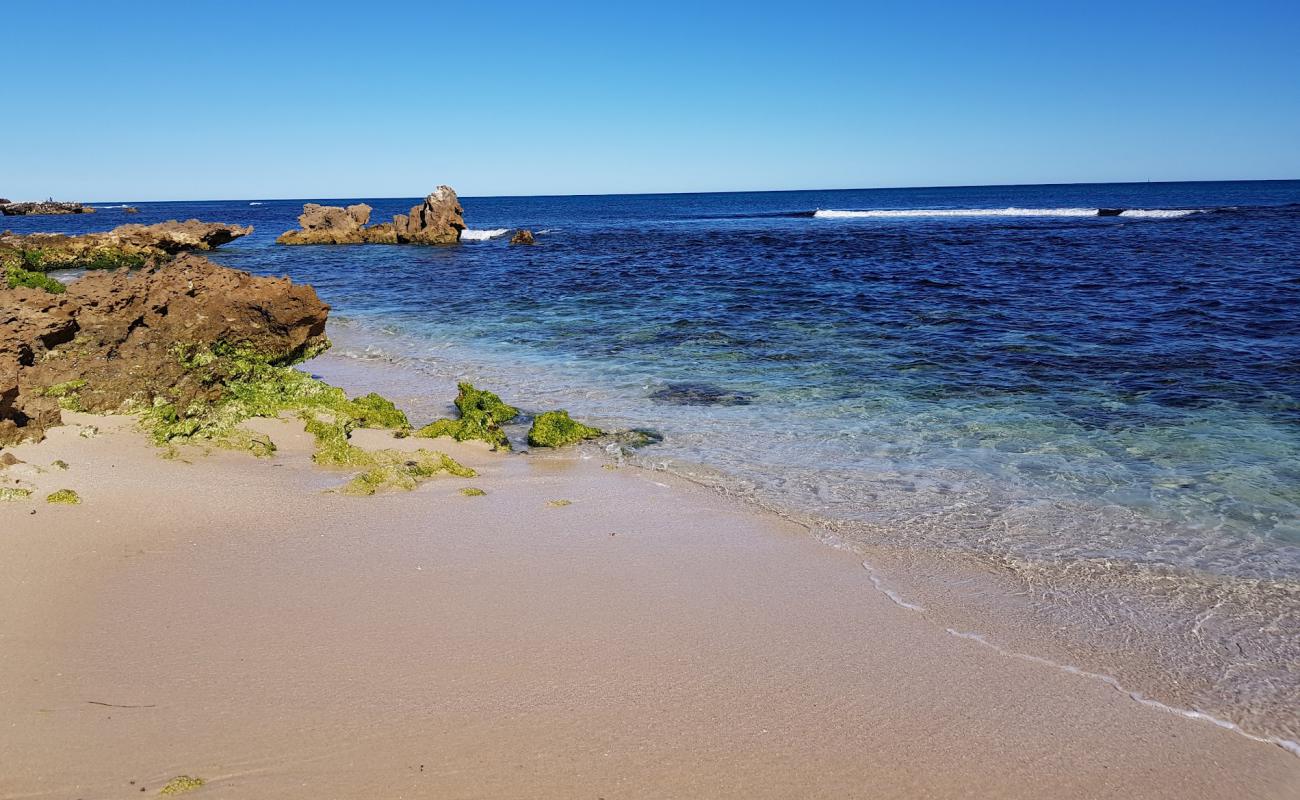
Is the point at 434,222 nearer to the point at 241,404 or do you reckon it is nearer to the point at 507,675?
the point at 241,404

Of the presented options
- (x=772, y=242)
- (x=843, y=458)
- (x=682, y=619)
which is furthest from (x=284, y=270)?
(x=682, y=619)

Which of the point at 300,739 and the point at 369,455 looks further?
the point at 369,455

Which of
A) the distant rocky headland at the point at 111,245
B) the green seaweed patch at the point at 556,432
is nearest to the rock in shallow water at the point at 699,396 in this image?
the green seaweed patch at the point at 556,432

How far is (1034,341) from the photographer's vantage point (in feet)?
45.3

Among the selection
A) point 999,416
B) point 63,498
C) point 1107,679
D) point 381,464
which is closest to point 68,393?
point 63,498

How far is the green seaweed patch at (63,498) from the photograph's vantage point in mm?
5723

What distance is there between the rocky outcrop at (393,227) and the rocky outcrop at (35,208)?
224 feet

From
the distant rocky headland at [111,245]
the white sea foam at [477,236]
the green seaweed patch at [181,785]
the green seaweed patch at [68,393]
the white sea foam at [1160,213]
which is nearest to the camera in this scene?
the green seaweed patch at [181,785]

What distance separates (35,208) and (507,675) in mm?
119843

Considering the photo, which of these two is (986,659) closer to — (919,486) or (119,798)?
(919,486)

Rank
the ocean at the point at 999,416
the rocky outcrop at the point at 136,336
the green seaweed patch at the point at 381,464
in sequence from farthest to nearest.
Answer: the rocky outcrop at the point at 136,336 < the green seaweed patch at the point at 381,464 < the ocean at the point at 999,416

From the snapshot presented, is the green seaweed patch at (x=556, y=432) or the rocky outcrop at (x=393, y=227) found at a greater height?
the rocky outcrop at (x=393, y=227)

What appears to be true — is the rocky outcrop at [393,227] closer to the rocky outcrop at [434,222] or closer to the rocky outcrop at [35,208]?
the rocky outcrop at [434,222]

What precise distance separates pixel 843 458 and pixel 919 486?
946mm
